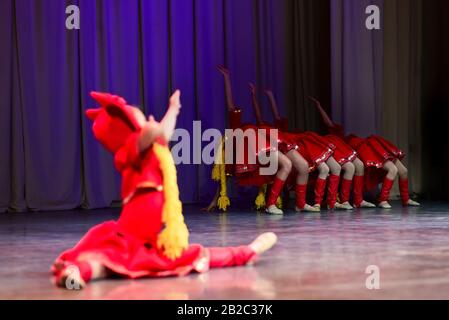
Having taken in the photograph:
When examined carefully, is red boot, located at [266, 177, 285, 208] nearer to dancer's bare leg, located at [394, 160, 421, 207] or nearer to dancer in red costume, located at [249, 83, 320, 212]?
dancer in red costume, located at [249, 83, 320, 212]

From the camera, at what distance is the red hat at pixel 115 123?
9.03 ft

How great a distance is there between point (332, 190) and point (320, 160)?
0.28 meters

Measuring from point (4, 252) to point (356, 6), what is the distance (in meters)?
4.10

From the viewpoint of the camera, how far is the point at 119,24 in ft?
19.4

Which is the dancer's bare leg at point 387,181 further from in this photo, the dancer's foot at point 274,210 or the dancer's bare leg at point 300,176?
the dancer's foot at point 274,210

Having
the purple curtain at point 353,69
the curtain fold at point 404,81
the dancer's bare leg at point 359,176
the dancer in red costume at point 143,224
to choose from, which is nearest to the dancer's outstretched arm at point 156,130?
the dancer in red costume at point 143,224

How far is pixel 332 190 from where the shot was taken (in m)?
5.48

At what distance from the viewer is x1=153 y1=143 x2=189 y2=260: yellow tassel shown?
2635 mm

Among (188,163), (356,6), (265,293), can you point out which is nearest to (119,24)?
(188,163)

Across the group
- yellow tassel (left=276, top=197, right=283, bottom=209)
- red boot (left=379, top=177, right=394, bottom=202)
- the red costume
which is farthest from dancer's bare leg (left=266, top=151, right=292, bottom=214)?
the red costume

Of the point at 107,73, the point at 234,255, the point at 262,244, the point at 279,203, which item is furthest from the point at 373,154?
the point at 234,255

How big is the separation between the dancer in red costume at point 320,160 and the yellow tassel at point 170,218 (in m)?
2.78

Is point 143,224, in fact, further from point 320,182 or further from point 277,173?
point 320,182
